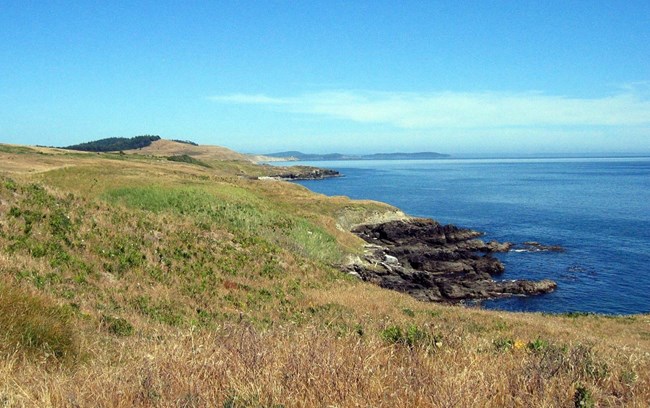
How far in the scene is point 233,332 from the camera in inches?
303

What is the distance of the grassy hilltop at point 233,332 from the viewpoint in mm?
5375

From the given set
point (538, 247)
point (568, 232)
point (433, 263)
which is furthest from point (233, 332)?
point (568, 232)

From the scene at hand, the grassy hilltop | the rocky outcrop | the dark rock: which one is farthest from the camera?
Result: the dark rock

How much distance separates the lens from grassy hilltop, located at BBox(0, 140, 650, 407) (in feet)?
17.6

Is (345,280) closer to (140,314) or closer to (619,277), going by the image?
(140,314)

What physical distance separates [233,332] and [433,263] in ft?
153

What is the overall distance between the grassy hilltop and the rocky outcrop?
6.53m

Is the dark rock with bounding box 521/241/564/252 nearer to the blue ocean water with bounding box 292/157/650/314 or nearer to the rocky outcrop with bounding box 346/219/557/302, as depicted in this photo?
the blue ocean water with bounding box 292/157/650/314

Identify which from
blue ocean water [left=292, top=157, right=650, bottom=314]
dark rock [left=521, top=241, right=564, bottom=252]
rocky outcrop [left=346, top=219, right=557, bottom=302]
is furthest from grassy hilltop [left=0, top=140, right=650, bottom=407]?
dark rock [left=521, top=241, right=564, bottom=252]

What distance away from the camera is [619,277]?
4694cm

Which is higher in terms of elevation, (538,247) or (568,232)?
(568,232)

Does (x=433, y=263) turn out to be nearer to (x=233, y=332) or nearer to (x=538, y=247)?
(x=538, y=247)

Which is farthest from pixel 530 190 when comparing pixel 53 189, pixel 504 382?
pixel 504 382

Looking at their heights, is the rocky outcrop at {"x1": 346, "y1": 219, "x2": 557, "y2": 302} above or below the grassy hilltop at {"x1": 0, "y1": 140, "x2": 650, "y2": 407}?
below
